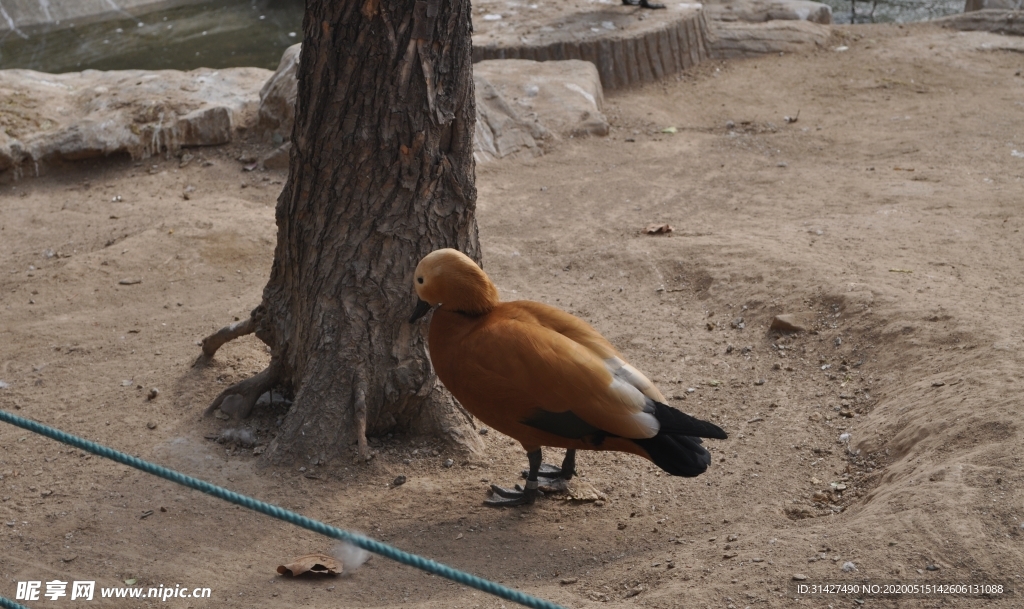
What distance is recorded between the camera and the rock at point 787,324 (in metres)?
4.68

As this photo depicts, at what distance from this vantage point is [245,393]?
4.25m

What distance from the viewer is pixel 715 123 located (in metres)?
8.35

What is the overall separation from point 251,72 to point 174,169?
1781 millimetres

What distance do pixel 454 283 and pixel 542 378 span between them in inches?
19.0

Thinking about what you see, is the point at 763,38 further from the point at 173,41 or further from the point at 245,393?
the point at 245,393

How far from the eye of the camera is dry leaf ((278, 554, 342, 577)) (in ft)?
10.2

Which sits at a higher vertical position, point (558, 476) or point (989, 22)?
point (989, 22)

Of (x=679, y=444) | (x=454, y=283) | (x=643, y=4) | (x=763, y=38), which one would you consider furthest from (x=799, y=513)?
(x=763, y=38)

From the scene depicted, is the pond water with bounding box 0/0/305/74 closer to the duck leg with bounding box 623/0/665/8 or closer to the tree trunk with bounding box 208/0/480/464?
the duck leg with bounding box 623/0/665/8

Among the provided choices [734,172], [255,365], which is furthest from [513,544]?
[734,172]

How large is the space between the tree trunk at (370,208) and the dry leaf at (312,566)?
0.74m

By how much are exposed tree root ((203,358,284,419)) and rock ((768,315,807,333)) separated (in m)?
2.47

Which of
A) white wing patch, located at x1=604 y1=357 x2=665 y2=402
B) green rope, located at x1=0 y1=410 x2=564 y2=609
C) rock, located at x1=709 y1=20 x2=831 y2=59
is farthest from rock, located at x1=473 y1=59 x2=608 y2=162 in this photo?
green rope, located at x1=0 y1=410 x2=564 y2=609

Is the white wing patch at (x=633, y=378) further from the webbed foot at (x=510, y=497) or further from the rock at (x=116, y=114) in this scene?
the rock at (x=116, y=114)
